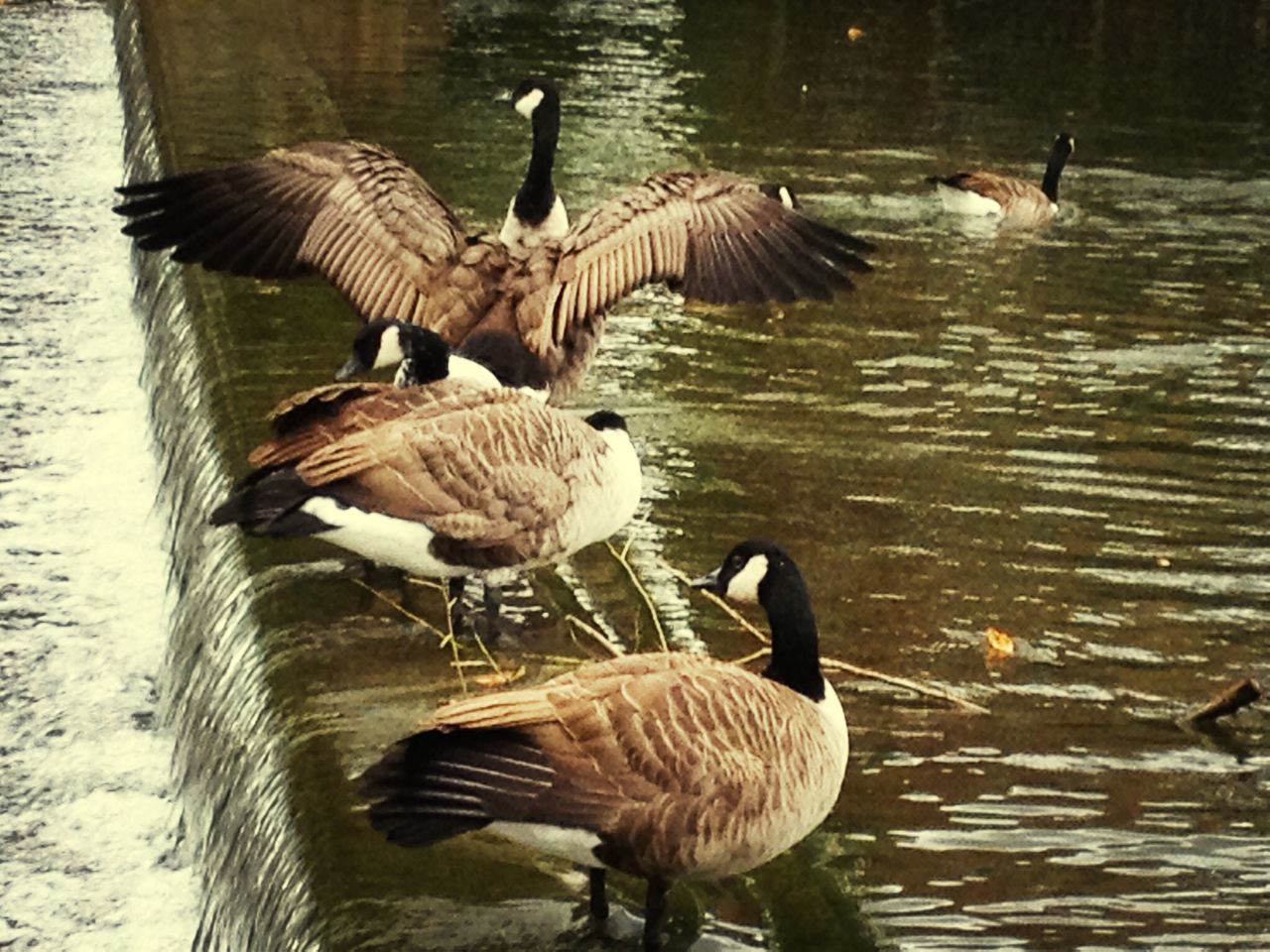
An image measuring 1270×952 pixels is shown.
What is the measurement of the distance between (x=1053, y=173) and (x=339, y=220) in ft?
21.7

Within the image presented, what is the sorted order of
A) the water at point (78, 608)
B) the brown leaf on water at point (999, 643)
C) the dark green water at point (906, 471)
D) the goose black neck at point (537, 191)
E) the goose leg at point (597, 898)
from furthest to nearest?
the goose black neck at point (537, 191) < the water at point (78, 608) < the brown leaf on water at point (999, 643) < the dark green water at point (906, 471) < the goose leg at point (597, 898)

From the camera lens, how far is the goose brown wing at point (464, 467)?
572cm

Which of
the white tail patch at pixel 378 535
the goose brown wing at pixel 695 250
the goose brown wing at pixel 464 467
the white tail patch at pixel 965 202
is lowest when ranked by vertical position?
the white tail patch at pixel 965 202

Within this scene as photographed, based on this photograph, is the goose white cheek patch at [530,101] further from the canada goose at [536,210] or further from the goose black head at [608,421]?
the goose black head at [608,421]

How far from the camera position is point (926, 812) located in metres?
5.66

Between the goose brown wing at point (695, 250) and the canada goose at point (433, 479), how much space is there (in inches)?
63.0

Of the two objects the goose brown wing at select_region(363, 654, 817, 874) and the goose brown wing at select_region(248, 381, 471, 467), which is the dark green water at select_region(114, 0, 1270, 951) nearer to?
the goose brown wing at select_region(363, 654, 817, 874)

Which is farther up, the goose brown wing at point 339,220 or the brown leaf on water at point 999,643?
the goose brown wing at point 339,220

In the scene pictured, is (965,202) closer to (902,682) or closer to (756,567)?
(902,682)

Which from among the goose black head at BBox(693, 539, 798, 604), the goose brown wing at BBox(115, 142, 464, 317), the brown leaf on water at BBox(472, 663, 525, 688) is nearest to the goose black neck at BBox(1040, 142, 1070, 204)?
the goose brown wing at BBox(115, 142, 464, 317)

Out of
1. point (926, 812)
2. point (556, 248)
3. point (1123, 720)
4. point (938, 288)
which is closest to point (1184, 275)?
point (938, 288)

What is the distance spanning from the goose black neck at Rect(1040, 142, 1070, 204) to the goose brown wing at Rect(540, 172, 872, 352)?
571cm

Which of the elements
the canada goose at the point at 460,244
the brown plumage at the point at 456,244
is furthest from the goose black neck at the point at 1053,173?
the canada goose at the point at 460,244

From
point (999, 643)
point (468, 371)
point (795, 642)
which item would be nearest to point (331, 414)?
point (468, 371)
